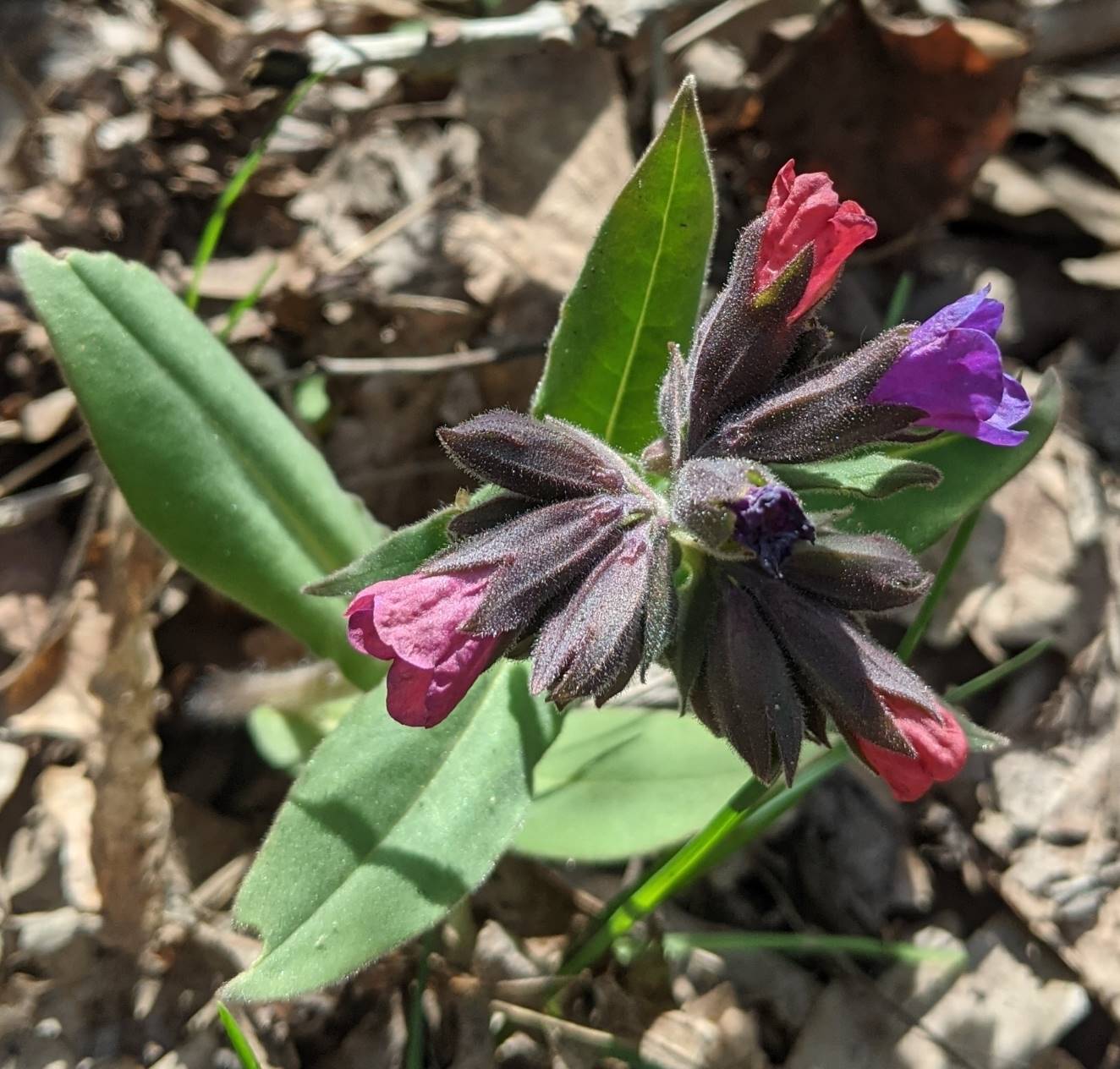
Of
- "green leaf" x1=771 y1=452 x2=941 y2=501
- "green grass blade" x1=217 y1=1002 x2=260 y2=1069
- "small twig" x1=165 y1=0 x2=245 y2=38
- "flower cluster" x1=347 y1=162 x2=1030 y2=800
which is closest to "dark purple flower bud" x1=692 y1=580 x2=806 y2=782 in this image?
"flower cluster" x1=347 y1=162 x2=1030 y2=800

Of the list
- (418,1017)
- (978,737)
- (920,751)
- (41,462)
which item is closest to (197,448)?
(41,462)

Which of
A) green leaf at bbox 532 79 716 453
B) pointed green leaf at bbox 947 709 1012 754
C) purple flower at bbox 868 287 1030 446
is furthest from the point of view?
green leaf at bbox 532 79 716 453

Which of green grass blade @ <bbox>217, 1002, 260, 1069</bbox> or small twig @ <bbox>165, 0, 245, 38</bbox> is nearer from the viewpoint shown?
green grass blade @ <bbox>217, 1002, 260, 1069</bbox>

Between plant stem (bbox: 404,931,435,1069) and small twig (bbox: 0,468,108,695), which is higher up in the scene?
small twig (bbox: 0,468,108,695)

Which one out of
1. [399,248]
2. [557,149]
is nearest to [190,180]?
[399,248]

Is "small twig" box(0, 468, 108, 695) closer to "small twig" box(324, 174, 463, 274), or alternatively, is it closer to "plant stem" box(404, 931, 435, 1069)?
"small twig" box(324, 174, 463, 274)

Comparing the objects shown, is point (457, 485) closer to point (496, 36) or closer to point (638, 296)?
point (638, 296)
